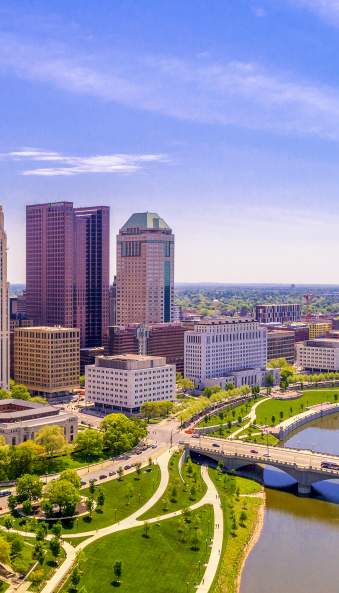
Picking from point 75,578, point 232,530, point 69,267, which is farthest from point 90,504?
point 69,267

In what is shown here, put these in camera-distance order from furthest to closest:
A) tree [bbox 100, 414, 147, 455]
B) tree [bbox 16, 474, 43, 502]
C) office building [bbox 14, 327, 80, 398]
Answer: office building [bbox 14, 327, 80, 398] < tree [bbox 100, 414, 147, 455] < tree [bbox 16, 474, 43, 502]

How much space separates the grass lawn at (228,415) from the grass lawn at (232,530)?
26507 millimetres

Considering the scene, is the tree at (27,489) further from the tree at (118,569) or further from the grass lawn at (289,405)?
the grass lawn at (289,405)

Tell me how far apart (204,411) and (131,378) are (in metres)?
14.3

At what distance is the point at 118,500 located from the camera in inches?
3201

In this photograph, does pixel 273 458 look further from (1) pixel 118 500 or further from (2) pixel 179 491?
(1) pixel 118 500

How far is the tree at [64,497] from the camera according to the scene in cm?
7456

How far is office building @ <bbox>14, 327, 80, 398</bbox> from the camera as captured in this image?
153 meters

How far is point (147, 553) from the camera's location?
226ft

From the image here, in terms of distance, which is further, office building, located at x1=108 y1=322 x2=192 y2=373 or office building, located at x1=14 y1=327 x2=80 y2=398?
office building, located at x1=108 y1=322 x2=192 y2=373

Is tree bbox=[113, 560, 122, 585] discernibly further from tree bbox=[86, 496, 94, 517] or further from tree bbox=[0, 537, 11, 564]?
tree bbox=[86, 496, 94, 517]

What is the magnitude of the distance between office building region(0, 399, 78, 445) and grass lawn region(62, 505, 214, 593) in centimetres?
3185

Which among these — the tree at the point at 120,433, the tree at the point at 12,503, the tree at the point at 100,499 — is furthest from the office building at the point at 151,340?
the tree at the point at 12,503

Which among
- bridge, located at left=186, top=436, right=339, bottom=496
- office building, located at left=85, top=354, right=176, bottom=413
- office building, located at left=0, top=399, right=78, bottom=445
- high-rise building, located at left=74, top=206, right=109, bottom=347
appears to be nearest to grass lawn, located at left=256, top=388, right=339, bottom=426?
office building, located at left=85, top=354, right=176, bottom=413
